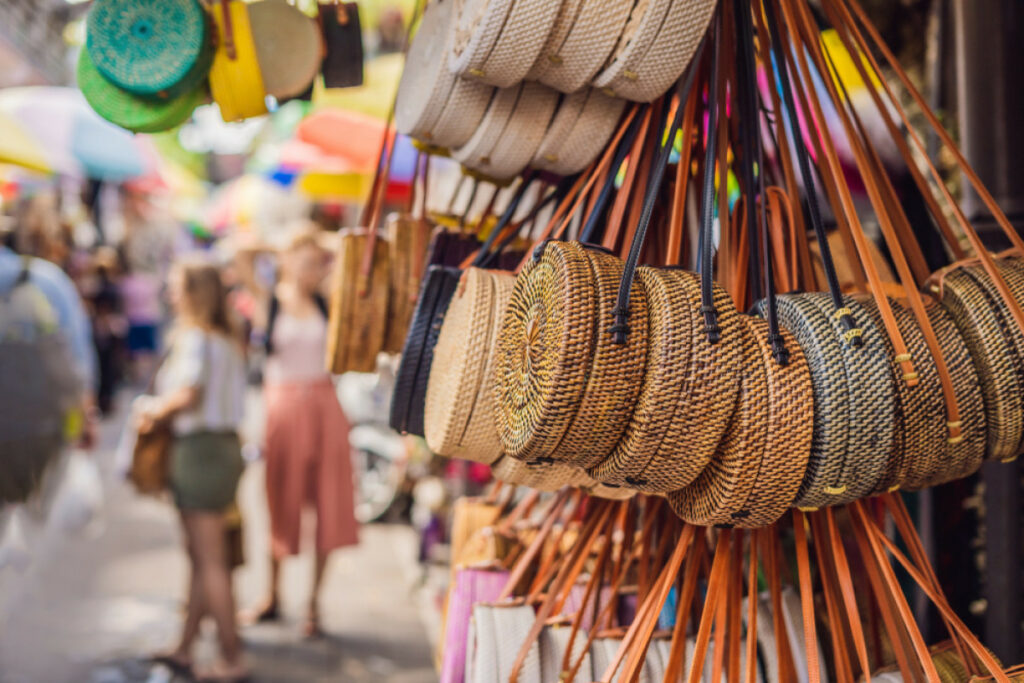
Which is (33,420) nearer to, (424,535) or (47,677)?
(47,677)

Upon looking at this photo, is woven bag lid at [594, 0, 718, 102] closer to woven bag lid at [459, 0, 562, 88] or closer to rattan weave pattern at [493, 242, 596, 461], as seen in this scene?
woven bag lid at [459, 0, 562, 88]

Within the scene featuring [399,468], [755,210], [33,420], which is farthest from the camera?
[399,468]

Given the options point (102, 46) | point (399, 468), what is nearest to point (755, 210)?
point (102, 46)

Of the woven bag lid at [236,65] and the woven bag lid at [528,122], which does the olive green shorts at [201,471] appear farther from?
the woven bag lid at [528,122]

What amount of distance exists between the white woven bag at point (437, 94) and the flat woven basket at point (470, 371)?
0.23 metres

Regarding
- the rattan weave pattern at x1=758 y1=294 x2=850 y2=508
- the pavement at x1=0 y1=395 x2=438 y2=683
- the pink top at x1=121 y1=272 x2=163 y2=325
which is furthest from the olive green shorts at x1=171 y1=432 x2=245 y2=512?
the pink top at x1=121 y1=272 x2=163 y2=325

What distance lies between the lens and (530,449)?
83cm

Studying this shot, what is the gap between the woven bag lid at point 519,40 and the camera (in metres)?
0.91

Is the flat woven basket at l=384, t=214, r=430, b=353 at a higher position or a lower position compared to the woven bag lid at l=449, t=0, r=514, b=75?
lower

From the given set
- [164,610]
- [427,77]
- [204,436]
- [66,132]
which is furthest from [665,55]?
[66,132]

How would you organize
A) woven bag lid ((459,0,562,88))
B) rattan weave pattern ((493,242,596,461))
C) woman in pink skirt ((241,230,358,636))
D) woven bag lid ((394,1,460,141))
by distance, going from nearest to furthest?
1. rattan weave pattern ((493,242,596,461))
2. woven bag lid ((459,0,562,88))
3. woven bag lid ((394,1,460,141))
4. woman in pink skirt ((241,230,358,636))

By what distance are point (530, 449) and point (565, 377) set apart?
10cm

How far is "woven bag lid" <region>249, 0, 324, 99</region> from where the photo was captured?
4.55 ft

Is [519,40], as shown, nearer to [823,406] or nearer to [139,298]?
[823,406]
